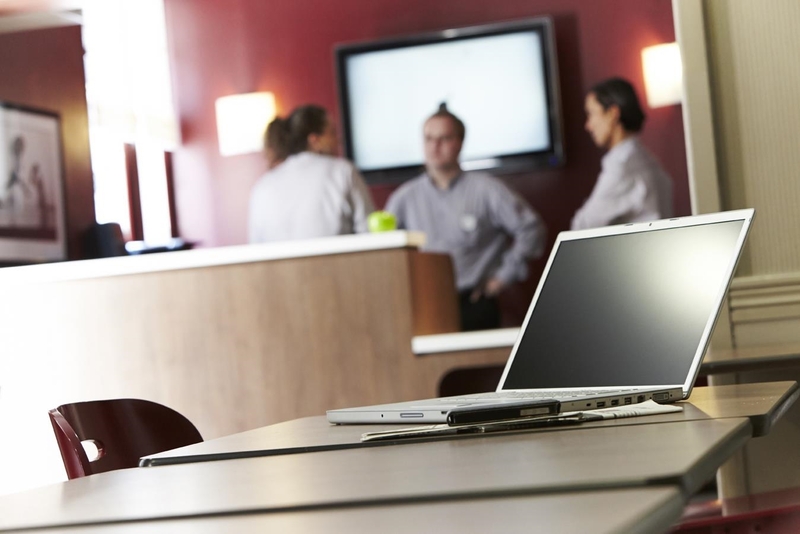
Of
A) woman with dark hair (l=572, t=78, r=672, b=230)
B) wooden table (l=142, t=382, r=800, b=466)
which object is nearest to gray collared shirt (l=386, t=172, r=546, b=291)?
woman with dark hair (l=572, t=78, r=672, b=230)

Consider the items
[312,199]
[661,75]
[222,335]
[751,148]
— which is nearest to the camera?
[751,148]

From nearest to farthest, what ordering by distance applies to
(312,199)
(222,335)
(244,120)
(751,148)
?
(751,148)
(222,335)
(312,199)
(244,120)

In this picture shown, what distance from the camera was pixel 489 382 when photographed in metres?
2.65

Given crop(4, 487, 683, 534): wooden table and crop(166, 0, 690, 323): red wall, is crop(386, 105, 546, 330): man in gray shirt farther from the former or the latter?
crop(4, 487, 683, 534): wooden table

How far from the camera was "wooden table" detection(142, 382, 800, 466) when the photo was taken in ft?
3.39

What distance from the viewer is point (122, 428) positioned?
5.64ft

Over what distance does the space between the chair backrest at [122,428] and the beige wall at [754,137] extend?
126 centimetres

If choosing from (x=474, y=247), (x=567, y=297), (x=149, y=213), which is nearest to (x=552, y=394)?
(x=567, y=297)

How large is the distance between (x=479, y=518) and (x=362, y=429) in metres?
0.67

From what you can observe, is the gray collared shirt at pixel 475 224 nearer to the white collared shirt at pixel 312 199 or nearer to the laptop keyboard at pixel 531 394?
the white collared shirt at pixel 312 199

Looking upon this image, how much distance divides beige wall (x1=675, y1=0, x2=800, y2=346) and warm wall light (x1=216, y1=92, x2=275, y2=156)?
15.2 feet

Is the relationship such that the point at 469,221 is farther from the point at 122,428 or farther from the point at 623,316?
the point at 623,316

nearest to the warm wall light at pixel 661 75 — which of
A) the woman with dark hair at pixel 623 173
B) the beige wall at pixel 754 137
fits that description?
the woman with dark hair at pixel 623 173

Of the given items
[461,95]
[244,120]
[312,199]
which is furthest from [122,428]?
[244,120]
